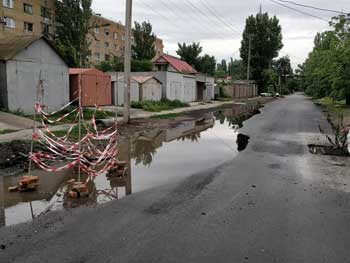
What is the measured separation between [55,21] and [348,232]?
5292cm

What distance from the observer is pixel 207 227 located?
4.81 m

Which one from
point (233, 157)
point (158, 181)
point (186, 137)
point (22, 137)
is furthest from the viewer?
point (186, 137)

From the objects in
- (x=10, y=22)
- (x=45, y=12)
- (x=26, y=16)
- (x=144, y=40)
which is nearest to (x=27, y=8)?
(x=26, y=16)

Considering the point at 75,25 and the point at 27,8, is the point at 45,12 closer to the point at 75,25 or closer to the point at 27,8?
the point at 27,8

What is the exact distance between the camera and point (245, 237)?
4.48m

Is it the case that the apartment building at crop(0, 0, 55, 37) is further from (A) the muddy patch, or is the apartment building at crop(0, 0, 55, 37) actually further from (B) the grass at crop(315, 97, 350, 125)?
(A) the muddy patch

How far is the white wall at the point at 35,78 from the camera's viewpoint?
16422 millimetres

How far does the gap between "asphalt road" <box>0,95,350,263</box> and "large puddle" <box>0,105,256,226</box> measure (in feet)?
1.53

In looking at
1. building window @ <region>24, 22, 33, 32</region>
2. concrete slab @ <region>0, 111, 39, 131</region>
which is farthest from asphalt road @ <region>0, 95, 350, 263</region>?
building window @ <region>24, 22, 33, 32</region>

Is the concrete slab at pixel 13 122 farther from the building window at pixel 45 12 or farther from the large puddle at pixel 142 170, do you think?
the building window at pixel 45 12

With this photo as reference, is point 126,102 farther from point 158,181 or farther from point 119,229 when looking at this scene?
point 119,229

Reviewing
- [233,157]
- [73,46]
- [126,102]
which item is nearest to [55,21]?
[73,46]

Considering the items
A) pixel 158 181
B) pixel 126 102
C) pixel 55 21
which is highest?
pixel 55 21

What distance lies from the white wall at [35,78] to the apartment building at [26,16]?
27.8 metres
